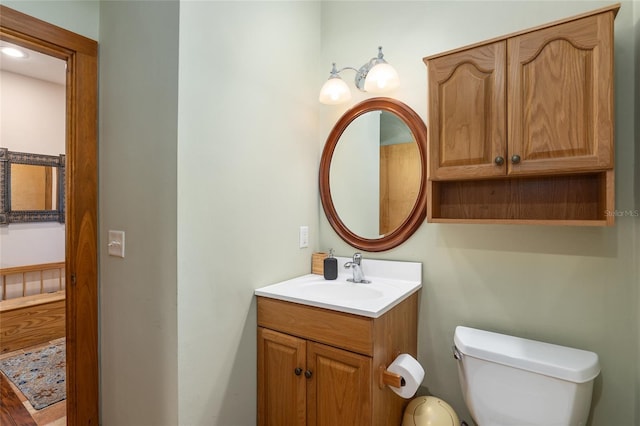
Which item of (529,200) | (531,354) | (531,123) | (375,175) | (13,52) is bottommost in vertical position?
(531,354)

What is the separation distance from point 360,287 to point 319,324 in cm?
39

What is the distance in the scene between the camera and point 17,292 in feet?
9.98

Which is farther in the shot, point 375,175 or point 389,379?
point 375,175

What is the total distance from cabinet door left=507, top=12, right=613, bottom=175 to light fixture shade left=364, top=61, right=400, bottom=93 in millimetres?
534

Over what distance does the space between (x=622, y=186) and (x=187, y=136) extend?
1.72 meters

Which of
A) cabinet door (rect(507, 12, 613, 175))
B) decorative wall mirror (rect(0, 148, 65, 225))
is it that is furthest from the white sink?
decorative wall mirror (rect(0, 148, 65, 225))

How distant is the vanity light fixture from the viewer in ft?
5.27

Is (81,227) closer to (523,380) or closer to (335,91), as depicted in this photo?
(335,91)

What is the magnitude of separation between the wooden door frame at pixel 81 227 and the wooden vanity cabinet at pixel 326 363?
0.80 meters

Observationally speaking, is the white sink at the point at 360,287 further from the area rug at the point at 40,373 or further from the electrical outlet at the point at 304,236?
the area rug at the point at 40,373

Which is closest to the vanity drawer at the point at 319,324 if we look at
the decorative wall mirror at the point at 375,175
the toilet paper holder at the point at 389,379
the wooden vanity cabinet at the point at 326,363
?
the wooden vanity cabinet at the point at 326,363

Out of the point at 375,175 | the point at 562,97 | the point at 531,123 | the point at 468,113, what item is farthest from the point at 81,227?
the point at 562,97

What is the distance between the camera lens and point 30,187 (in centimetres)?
313

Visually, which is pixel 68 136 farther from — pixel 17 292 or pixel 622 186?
pixel 17 292
